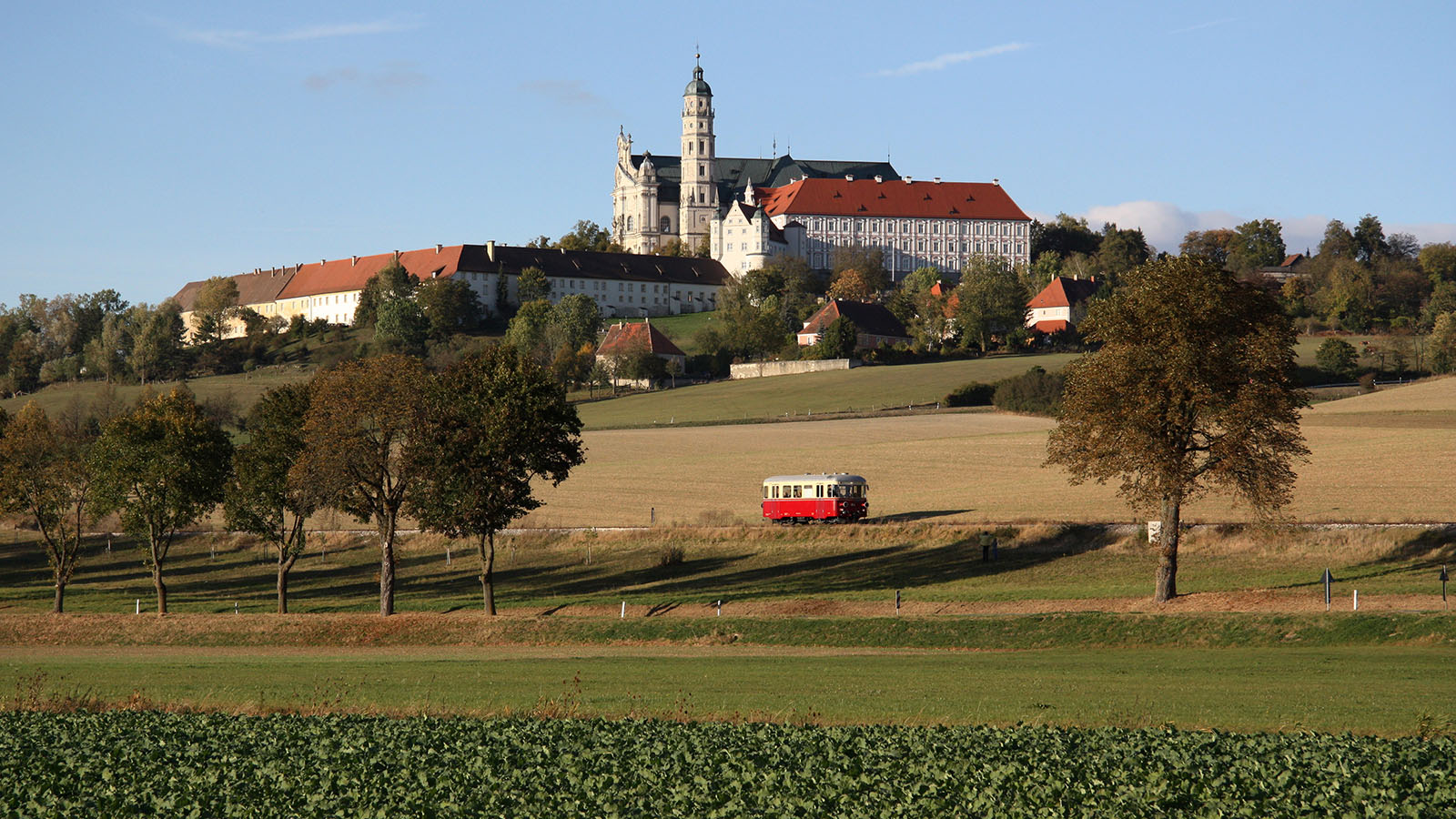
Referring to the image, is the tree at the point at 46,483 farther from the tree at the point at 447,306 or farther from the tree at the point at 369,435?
the tree at the point at 447,306

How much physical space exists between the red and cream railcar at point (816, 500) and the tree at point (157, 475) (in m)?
23.9

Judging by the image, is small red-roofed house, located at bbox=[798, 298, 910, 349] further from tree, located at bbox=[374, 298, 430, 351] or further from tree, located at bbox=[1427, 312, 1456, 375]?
tree, located at bbox=[1427, 312, 1456, 375]

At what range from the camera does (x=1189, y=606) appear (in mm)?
38656

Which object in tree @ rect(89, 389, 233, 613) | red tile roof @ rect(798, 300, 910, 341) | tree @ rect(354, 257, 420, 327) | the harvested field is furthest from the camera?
tree @ rect(354, 257, 420, 327)

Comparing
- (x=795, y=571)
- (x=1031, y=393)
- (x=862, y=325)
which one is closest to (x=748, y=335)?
(x=862, y=325)

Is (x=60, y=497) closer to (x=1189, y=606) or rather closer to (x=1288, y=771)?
(x=1189, y=606)

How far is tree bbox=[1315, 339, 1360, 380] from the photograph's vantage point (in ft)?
373

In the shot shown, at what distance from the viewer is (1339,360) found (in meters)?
114

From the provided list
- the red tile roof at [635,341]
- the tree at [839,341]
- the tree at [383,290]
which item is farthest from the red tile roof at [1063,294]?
the tree at [383,290]

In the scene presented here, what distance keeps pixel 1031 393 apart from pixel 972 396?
10579 mm

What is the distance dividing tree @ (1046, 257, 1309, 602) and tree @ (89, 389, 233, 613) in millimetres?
34587

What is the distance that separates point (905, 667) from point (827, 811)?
15.7 meters

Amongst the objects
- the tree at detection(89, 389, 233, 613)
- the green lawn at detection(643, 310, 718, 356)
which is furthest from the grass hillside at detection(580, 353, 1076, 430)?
the tree at detection(89, 389, 233, 613)

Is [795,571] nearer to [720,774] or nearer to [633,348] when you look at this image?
[720,774]
